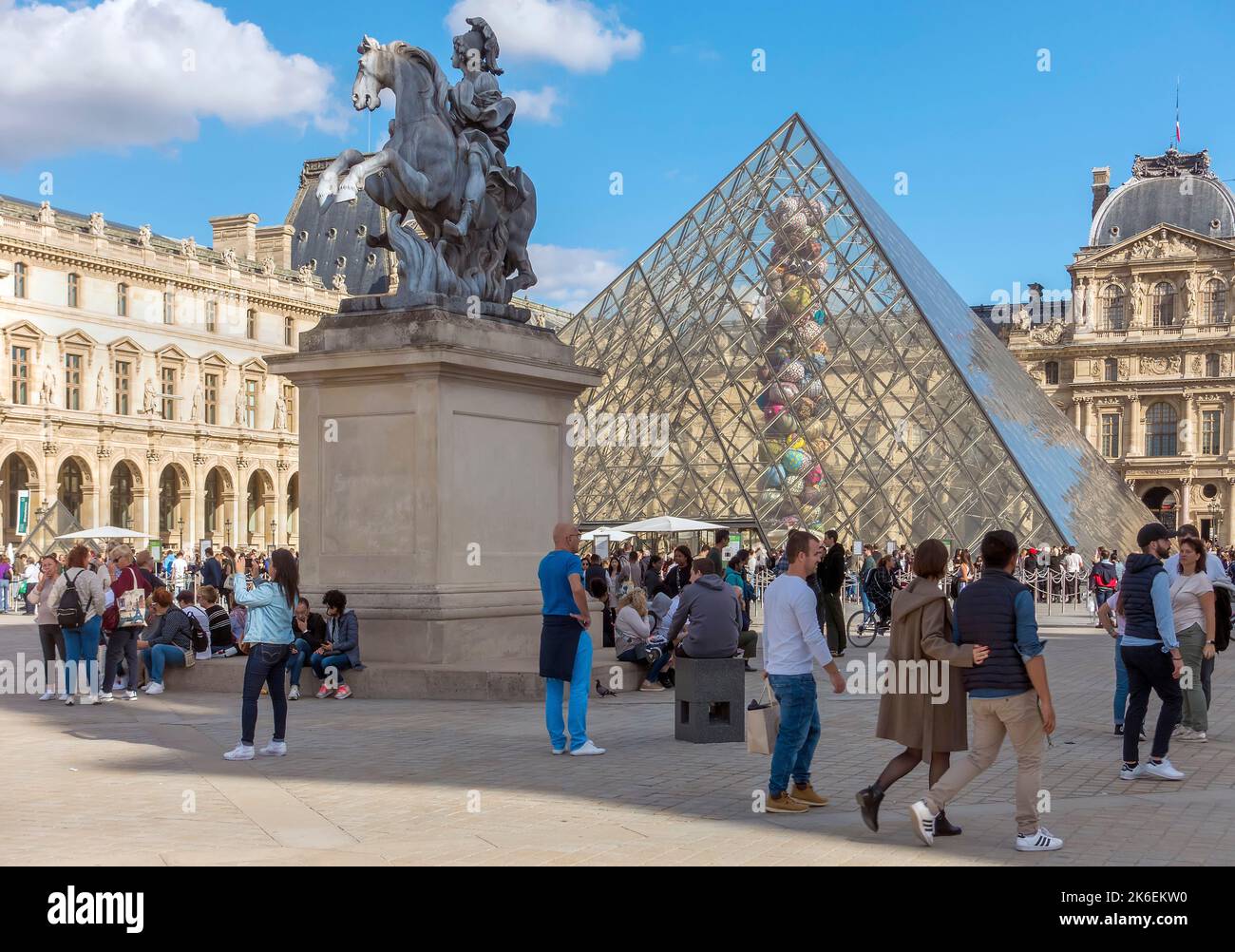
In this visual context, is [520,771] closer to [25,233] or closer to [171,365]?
[25,233]

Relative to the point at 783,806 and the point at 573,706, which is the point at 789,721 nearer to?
the point at 783,806

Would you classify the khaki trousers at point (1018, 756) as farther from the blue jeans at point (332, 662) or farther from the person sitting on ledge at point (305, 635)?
the person sitting on ledge at point (305, 635)

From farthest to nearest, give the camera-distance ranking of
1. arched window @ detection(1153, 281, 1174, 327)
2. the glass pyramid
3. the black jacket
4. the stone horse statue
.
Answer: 1. arched window @ detection(1153, 281, 1174, 327)
2. the glass pyramid
3. the black jacket
4. the stone horse statue

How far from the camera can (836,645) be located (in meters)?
17.9

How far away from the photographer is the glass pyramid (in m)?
32.8

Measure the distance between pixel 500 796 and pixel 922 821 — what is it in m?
2.24

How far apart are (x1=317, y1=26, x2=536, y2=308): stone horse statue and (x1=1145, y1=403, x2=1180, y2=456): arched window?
75.5m

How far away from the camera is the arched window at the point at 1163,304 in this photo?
80.6m

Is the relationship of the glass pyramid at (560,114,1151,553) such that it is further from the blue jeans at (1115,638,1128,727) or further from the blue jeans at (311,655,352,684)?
the blue jeans at (311,655,352,684)

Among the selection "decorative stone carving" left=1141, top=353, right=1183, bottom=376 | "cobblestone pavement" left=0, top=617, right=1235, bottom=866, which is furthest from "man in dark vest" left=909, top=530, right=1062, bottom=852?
"decorative stone carving" left=1141, top=353, right=1183, bottom=376

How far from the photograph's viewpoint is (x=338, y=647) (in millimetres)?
11391

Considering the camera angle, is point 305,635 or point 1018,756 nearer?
point 1018,756

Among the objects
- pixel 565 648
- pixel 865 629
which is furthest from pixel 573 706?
pixel 865 629
